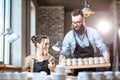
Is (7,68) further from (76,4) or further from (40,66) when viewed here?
(76,4)

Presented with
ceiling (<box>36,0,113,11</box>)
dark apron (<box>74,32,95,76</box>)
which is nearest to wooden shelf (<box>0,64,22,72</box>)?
dark apron (<box>74,32,95,76</box>)

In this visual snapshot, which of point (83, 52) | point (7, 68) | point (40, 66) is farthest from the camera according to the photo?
point (83, 52)

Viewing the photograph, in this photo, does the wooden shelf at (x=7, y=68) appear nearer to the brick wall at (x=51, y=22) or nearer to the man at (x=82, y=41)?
the man at (x=82, y=41)

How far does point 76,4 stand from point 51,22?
0.72 metres

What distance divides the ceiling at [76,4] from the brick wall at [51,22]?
10 cm

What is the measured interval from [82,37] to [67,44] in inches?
15.2

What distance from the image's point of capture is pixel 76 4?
657 cm

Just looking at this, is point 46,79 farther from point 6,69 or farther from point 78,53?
point 78,53

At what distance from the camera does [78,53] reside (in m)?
4.27

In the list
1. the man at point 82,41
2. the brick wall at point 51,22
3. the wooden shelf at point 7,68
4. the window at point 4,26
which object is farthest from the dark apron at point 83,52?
the brick wall at point 51,22

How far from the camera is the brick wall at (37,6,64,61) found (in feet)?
21.6

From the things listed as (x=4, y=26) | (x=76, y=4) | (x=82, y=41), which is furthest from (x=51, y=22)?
(x=82, y=41)

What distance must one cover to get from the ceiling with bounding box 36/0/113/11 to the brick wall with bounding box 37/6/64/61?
10 centimetres

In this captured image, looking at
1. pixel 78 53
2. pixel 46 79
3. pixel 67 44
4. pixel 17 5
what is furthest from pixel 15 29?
pixel 46 79
